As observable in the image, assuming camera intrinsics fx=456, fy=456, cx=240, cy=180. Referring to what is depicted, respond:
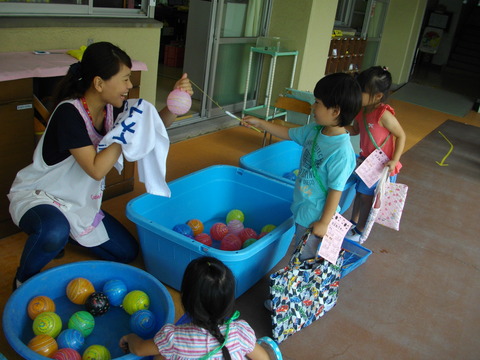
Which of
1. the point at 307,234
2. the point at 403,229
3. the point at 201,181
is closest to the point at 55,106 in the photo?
the point at 201,181

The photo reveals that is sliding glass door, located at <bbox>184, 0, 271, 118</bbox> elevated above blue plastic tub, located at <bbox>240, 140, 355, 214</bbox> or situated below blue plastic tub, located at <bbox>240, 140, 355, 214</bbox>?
above

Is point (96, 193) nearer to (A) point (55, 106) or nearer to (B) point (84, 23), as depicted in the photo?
(A) point (55, 106)

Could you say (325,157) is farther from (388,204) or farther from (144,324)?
(144,324)

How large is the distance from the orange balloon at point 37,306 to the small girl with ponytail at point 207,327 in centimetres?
56

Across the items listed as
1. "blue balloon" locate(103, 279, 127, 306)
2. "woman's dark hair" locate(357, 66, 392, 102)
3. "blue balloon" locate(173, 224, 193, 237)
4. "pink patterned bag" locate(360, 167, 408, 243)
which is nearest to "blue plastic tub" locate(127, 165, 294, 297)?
"blue balloon" locate(173, 224, 193, 237)

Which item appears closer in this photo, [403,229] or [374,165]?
[374,165]

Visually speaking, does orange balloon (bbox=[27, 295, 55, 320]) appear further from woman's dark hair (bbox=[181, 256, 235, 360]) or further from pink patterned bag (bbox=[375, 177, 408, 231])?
pink patterned bag (bbox=[375, 177, 408, 231])

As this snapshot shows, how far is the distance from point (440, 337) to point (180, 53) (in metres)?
6.15

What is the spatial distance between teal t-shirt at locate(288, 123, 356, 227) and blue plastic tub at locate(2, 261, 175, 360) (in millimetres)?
812

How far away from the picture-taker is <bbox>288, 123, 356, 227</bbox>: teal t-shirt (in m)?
2.14

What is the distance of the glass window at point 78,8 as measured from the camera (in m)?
2.87

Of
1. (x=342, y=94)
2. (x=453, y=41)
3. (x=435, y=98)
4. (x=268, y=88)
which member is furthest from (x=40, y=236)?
(x=453, y=41)

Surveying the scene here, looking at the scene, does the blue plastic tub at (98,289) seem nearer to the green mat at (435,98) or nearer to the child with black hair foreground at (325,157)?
the child with black hair foreground at (325,157)

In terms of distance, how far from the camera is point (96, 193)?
219 centimetres
